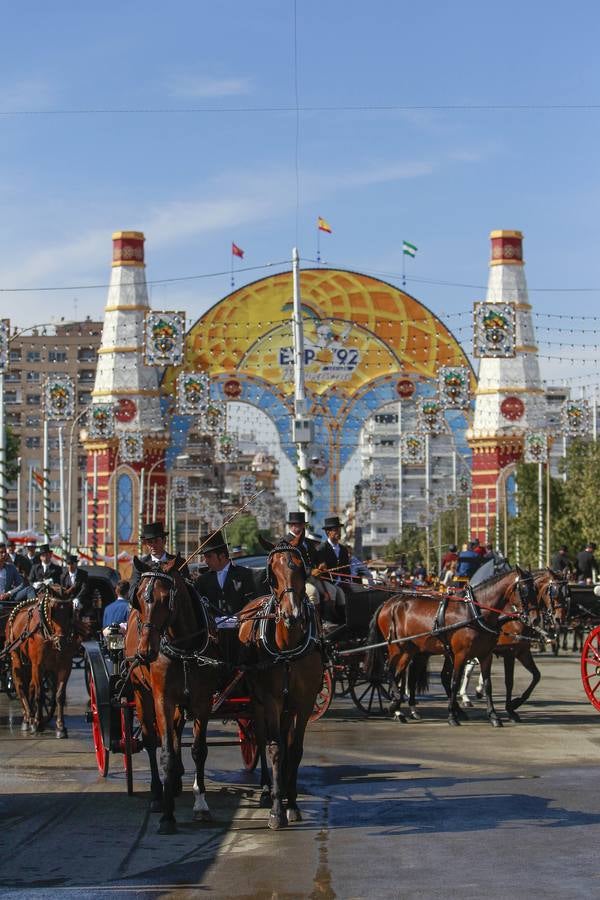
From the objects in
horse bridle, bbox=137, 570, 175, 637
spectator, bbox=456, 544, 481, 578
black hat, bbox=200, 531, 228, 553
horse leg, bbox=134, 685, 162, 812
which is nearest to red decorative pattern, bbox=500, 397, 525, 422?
spectator, bbox=456, 544, 481, 578

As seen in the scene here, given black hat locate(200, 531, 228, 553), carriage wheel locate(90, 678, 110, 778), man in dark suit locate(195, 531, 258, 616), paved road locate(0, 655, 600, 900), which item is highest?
black hat locate(200, 531, 228, 553)

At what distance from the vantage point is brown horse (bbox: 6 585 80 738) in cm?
1766

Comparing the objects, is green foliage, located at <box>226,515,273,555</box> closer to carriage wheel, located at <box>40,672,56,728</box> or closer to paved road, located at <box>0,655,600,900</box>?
carriage wheel, located at <box>40,672,56,728</box>

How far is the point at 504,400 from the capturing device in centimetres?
7800

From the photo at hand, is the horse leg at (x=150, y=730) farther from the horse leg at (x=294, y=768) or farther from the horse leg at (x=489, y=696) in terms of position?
the horse leg at (x=489, y=696)

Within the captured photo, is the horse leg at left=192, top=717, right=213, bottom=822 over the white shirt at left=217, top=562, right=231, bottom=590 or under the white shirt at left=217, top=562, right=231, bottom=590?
under

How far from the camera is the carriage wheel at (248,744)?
551 inches

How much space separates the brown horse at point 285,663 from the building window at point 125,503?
221 feet

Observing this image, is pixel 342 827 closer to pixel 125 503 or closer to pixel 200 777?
pixel 200 777

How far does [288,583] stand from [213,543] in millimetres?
2132

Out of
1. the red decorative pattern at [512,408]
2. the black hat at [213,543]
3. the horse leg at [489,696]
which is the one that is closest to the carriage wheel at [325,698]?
the horse leg at [489,696]

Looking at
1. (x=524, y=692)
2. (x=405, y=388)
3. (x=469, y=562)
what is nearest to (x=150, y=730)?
(x=524, y=692)

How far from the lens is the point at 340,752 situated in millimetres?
16016

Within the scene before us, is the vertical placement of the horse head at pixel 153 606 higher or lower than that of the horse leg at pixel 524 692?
higher
